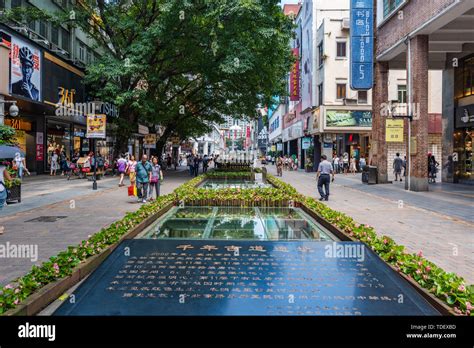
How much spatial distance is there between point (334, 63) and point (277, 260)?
37.1 meters

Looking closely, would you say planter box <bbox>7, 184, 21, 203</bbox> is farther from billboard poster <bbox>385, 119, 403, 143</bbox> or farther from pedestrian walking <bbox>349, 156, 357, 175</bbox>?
pedestrian walking <bbox>349, 156, 357, 175</bbox>

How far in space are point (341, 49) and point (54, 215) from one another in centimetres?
3472

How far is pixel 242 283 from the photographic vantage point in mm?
5281

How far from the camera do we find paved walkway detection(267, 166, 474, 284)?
25.8ft

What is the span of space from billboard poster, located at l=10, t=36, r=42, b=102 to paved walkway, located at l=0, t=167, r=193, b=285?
20.0 ft

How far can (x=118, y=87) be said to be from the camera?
27672mm

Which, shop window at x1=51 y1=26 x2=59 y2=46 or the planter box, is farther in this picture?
shop window at x1=51 y1=26 x2=59 y2=46

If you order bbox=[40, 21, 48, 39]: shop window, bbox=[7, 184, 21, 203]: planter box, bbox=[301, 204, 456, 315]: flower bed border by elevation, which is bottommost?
bbox=[301, 204, 456, 315]: flower bed border

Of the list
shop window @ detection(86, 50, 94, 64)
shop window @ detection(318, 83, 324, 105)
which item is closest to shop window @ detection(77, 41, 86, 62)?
shop window @ detection(86, 50, 94, 64)

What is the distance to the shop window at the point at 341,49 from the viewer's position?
1591 inches

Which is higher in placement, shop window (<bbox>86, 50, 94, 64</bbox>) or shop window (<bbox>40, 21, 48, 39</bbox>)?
shop window (<bbox>86, 50, 94, 64</bbox>)

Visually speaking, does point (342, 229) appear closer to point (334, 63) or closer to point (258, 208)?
point (258, 208)

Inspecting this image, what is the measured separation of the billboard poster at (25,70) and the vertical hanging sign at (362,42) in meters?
18.9
